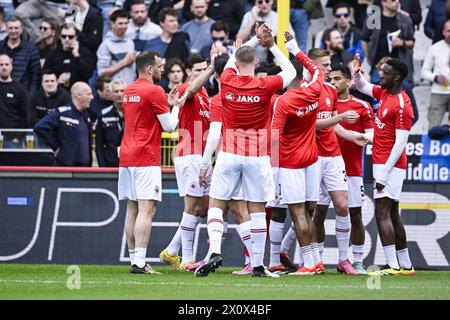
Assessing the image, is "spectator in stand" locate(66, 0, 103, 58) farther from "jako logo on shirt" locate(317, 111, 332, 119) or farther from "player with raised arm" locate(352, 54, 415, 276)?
"player with raised arm" locate(352, 54, 415, 276)

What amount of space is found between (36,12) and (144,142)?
8601 millimetres

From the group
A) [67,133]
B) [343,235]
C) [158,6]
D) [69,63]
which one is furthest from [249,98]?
[158,6]

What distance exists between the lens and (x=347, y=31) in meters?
21.3

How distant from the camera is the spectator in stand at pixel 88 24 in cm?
2142

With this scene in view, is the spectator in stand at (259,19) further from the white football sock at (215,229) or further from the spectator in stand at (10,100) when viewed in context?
the white football sock at (215,229)

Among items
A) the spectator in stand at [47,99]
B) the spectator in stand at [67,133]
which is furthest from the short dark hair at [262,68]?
the spectator in stand at [47,99]

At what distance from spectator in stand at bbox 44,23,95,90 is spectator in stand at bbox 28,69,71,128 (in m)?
1.04

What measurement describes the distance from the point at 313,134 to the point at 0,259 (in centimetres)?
571

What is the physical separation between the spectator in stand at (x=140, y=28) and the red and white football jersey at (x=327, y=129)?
668 cm

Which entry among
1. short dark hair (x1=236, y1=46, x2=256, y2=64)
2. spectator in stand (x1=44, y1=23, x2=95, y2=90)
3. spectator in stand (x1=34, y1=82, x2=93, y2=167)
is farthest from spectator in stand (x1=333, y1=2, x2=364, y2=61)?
short dark hair (x1=236, y1=46, x2=256, y2=64)

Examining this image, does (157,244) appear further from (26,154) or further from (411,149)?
(411,149)

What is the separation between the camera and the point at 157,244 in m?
17.8

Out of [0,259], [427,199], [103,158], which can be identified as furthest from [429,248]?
[0,259]

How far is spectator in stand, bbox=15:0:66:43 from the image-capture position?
22.1 meters
